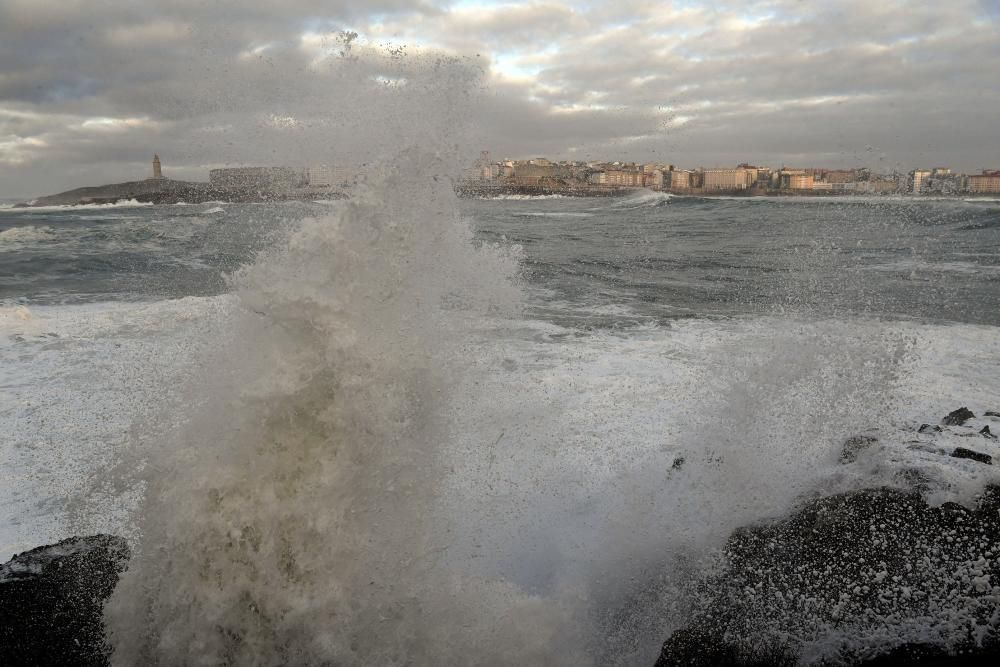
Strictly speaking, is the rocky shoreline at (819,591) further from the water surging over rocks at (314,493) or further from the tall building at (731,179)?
the tall building at (731,179)

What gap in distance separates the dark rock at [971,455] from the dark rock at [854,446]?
1.57 feet

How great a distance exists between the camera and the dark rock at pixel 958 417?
520 centimetres

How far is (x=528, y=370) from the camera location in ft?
23.6

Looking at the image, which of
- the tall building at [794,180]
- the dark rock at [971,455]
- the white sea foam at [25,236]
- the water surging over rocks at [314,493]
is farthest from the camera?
Result: the tall building at [794,180]

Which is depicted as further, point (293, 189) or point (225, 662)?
point (293, 189)

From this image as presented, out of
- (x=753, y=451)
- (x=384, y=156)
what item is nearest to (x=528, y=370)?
(x=753, y=451)

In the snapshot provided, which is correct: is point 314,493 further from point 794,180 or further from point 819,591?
point 794,180

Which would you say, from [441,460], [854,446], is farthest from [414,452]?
[854,446]

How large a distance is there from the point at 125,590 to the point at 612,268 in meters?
14.8

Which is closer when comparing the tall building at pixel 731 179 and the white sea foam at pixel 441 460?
the white sea foam at pixel 441 460

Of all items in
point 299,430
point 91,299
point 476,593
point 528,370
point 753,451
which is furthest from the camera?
point 91,299

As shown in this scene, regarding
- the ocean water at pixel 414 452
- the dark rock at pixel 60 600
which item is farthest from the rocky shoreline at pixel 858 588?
the dark rock at pixel 60 600

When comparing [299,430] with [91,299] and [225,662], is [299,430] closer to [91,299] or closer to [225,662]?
[225,662]

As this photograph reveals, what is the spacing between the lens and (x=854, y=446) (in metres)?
4.48
